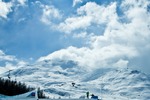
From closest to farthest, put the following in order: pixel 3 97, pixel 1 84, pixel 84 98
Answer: pixel 3 97 < pixel 84 98 < pixel 1 84

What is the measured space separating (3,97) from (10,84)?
133m

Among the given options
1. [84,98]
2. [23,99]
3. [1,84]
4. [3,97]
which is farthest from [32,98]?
[1,84]

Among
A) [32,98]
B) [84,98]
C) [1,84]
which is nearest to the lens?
[32,98]

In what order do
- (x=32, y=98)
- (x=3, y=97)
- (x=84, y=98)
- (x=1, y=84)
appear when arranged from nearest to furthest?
(x=32, y=98) < (x=3, y=97) < (x=84, y=98) < (x=1, y=84)

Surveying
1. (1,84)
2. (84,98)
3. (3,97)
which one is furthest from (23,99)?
(1,84)

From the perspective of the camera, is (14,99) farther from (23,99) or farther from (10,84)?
(10,84)

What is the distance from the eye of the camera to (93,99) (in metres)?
21.1

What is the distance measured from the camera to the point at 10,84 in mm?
149625

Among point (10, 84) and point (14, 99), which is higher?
point (10, 84)

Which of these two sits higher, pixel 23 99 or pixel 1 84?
pixel 1 84

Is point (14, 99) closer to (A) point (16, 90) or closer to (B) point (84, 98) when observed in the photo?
(B) point (84, 98)

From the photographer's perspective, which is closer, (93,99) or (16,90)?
(93,99)

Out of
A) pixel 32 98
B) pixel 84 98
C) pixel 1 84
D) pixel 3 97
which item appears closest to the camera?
pixel 32 98

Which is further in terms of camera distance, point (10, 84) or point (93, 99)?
point (10, 84)
